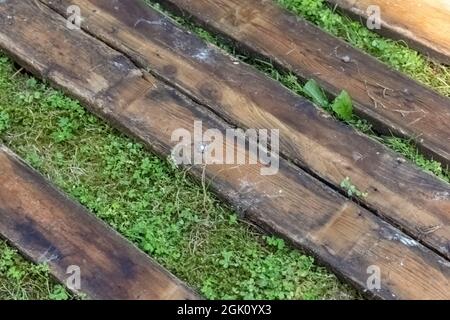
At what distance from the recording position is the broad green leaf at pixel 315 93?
2580 millimetres

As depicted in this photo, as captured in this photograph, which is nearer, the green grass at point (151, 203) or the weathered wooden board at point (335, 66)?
the green grass at point (151, 203)

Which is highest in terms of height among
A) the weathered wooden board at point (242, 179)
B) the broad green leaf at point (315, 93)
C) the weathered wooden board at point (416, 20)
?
the weathered wooden board at point (416, 20)

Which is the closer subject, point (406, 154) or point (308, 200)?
point (308, 200)

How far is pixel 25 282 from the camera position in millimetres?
2129

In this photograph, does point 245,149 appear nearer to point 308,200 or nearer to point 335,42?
point 308,200

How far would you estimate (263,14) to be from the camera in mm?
2795

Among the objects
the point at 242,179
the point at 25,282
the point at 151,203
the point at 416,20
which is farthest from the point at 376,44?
the point at 25,282

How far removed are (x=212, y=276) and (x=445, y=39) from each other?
136 centimetres

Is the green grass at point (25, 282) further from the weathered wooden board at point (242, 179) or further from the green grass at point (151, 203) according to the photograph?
the weathered wooden board at point (242, 179)

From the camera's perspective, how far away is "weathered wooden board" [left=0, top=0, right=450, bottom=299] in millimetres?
2176

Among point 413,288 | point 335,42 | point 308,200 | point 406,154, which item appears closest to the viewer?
point 413,288

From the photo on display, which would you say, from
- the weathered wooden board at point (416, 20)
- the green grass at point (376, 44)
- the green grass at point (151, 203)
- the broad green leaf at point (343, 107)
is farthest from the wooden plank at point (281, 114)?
the weathered wooden board at point (416, 20)

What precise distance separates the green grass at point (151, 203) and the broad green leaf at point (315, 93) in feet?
1.86

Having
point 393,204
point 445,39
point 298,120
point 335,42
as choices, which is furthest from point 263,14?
point 393,204
